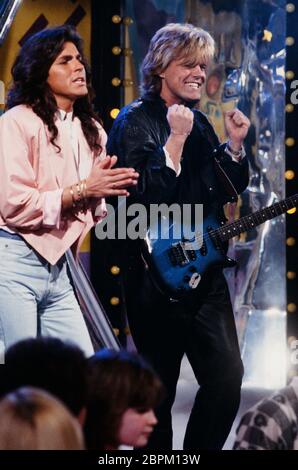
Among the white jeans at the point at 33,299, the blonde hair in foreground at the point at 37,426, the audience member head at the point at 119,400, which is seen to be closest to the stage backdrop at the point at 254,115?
the white jeans at the point at 33,299

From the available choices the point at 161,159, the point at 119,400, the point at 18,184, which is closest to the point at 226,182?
the point at 161,159

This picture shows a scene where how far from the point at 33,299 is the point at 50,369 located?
1.03 metres

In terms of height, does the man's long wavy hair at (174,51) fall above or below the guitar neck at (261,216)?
above

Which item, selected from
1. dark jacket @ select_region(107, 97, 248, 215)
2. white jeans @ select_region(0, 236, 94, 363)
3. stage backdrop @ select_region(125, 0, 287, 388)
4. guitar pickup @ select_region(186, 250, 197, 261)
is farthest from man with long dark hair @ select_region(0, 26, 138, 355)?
stage backdrop @ select_region(125, 0, 287, 388)

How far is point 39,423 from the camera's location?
212cm

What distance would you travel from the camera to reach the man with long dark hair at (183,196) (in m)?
4.48

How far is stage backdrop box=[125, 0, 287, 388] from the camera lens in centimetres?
527

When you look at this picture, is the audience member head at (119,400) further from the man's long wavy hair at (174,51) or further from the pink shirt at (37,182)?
the man's long wavy hair at (174,51)

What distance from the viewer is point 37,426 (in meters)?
2.11

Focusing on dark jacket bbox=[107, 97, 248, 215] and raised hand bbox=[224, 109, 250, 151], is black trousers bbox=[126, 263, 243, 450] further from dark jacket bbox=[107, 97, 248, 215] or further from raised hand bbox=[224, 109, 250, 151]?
raised hand bbox=[224, 109, 250, 151]

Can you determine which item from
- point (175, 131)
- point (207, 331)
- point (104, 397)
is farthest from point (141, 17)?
point (104, 397)

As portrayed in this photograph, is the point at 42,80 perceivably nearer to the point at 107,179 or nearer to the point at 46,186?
the point at 46,186

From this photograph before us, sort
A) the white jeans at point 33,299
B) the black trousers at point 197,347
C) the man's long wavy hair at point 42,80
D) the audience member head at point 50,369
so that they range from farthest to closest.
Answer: the black trousers at point 197,347, the man's long wavy hair at point 42,80, the white jeans at point 33,299, the audience member head at point 50,369

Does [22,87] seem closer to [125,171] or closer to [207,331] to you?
[125,171]
